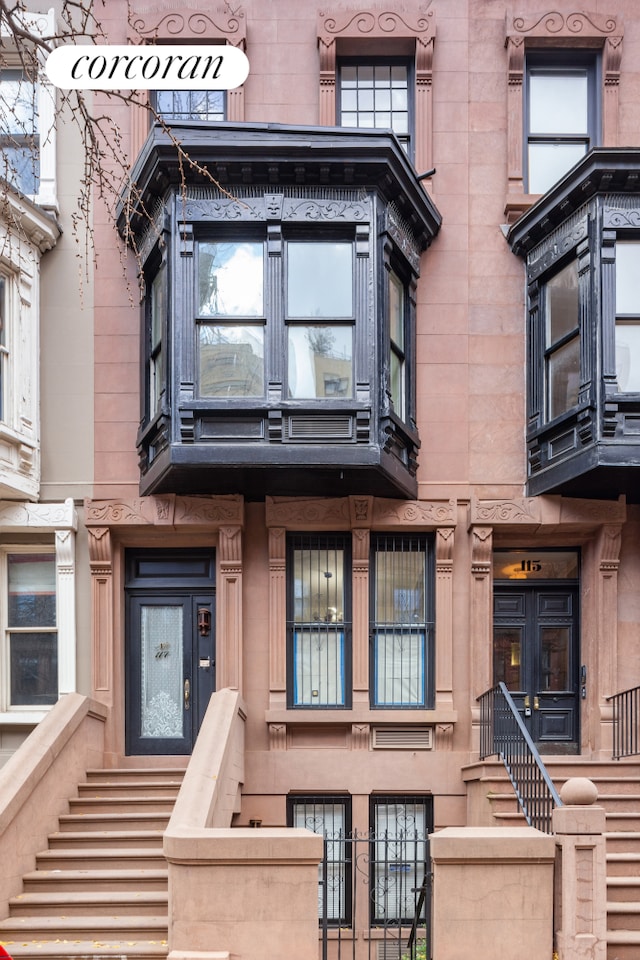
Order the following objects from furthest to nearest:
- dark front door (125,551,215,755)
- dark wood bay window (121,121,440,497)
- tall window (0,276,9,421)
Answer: dark front door (125,551,215,755) < tall window (0,276,9,421) < dark wood bay window (121,121,440,497)

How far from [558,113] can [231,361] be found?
5574 millimetres

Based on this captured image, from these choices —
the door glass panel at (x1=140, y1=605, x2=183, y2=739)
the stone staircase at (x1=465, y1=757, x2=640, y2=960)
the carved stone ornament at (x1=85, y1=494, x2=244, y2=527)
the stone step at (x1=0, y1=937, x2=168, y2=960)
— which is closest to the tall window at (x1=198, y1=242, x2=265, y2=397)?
the carved stone ornament at (x1=85, y1=494, x2=244, y2=527)

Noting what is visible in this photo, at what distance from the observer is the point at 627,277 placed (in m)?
11.9

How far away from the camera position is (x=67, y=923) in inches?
364

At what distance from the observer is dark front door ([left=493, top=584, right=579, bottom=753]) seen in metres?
13.2

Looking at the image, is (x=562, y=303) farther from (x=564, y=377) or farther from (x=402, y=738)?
(x=402, y=738)

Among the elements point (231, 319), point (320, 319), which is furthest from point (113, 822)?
point (320, 319)

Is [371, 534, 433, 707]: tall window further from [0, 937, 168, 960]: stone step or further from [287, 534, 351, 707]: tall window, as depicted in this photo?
[0, 937, 168, 960]: stone step

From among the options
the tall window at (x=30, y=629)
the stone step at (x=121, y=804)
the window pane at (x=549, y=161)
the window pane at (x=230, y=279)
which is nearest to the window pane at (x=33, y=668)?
the tall window at (x=30, y=629)

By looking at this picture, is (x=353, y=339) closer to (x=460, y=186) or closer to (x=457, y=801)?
(x=460, y=186)

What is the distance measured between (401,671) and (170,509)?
3566mm

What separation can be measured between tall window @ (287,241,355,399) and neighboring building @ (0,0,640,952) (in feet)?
0.09

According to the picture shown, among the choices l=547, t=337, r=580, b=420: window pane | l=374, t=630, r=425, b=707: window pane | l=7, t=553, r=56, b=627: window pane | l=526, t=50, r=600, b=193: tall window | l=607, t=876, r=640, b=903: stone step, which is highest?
l=526, t=50, r=600, b=193: tall window

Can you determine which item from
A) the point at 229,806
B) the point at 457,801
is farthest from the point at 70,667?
the point at 457,801
